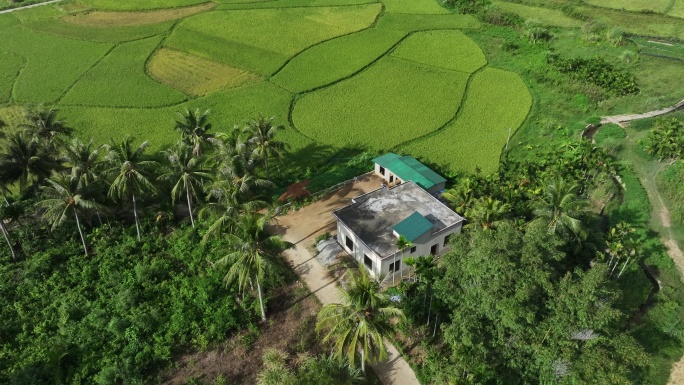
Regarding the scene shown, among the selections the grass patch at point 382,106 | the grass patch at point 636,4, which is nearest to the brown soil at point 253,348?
the grass patch at point 382,106

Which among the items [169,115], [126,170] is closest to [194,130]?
[126,170]

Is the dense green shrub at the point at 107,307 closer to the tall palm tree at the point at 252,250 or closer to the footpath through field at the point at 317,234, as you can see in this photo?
the footpath through field at the point at 317,234

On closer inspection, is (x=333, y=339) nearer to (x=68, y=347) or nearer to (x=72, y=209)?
(x=68, y=347)

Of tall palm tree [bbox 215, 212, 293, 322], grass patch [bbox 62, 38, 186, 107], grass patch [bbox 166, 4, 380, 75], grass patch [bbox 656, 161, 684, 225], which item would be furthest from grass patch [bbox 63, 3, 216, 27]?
grass patch [bbox 656, 161, 684, 225]

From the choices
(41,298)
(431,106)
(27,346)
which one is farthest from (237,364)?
(431,106)

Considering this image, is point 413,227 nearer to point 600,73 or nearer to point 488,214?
point 488,214

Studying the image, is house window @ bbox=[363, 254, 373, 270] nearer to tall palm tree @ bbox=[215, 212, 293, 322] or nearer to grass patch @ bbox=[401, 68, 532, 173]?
tall palm tree @ bbox=[215, 212, 293, 322]
